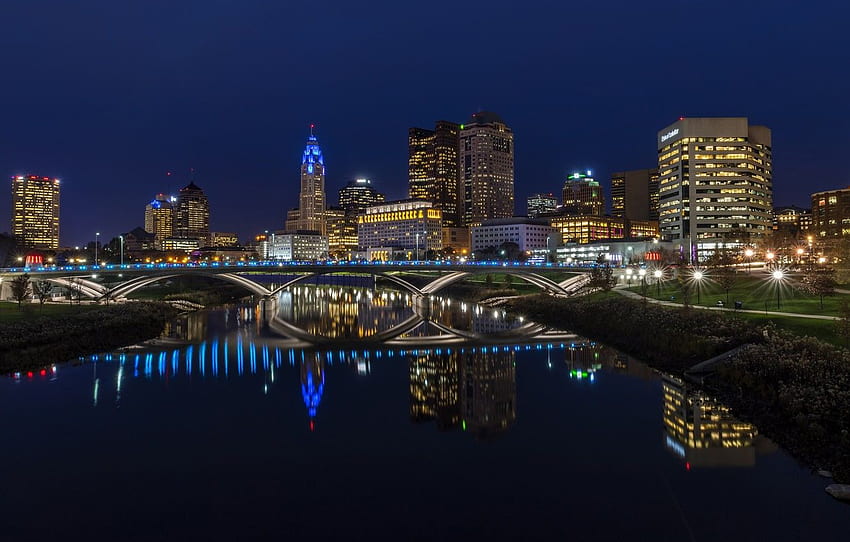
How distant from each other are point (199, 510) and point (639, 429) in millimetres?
17646

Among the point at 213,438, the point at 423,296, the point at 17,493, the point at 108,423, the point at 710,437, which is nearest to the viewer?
the point at 17,493

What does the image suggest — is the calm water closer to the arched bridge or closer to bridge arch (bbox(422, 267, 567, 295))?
the arched bridge

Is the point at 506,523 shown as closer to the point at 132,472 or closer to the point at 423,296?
the point at 132,472

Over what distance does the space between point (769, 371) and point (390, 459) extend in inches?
688

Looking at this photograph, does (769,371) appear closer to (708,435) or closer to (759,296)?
(708,435)

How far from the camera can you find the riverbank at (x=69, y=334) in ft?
123

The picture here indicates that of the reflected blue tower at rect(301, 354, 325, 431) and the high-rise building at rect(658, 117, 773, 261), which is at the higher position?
the high-rise building at rect(658, 117, 773, 261)

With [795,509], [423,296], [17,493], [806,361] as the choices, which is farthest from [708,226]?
[17,493]

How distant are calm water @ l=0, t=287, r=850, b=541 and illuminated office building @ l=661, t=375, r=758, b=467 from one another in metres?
0.09

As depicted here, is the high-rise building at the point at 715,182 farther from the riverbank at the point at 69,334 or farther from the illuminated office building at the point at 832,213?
the riverbank at the point at 69,334

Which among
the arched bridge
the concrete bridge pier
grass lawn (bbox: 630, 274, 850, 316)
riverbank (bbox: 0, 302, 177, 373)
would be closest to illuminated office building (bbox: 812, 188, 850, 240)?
grass lawn (bbox: 630, 274, 850, 316)

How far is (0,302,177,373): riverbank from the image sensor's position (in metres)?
37.6

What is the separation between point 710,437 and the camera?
888 inches

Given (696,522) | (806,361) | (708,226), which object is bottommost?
(696,522)
